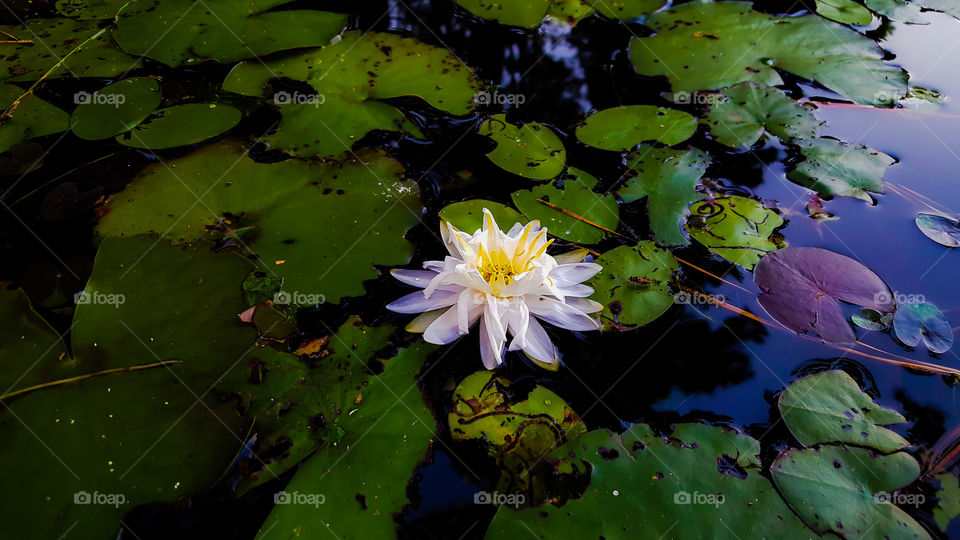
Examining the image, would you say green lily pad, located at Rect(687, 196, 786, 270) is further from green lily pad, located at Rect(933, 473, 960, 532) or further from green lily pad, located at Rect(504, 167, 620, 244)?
green lily pad, located at Rect(933, 473, 960, 532)

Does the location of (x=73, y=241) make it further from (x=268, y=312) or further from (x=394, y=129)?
(x=394, y=129)

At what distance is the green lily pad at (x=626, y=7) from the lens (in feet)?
11.1

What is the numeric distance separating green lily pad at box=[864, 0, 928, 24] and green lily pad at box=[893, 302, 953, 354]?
2548 millimetres

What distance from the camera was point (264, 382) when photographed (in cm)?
173

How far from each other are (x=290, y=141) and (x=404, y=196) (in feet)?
2.26

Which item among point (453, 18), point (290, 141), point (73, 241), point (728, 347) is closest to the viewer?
point (728, 347)

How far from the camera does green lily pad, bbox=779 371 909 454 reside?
1.69 m

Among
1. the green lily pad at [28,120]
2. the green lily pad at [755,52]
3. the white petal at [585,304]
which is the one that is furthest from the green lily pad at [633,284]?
the green lily pad at [28,120]

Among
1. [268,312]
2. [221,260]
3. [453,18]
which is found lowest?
[268,312]

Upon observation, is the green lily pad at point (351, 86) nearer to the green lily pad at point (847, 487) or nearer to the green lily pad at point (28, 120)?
the green lily pad at point (28, 120)

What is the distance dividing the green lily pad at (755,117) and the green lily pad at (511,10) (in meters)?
1.27

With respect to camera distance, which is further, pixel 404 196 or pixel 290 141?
pixel 290 141

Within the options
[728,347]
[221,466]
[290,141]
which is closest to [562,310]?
[728,347]

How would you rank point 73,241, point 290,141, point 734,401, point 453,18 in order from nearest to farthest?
point 734,401 < point 73,241 < point 290,141 < point 453,18
